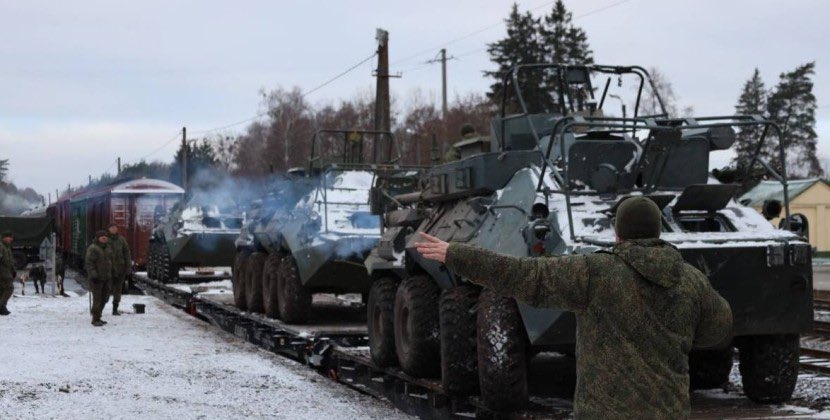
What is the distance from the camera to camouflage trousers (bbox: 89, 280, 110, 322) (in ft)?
56.3

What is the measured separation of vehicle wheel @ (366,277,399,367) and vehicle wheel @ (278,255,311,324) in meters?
3.81

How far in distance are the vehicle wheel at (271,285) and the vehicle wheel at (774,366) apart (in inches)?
334

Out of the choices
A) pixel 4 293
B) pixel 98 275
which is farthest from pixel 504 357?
pixel 4 293

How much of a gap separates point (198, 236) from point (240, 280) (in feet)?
21.6

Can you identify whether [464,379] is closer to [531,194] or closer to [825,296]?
[531,194]

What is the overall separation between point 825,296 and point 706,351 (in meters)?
13.9

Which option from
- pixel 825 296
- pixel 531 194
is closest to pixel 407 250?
pixel 531 194

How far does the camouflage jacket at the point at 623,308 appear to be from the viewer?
463 centimetres

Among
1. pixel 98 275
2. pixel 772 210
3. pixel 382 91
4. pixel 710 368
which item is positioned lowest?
pixel 710 368

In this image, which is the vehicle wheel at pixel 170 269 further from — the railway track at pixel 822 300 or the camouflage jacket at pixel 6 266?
the railway track at pixel 822 300

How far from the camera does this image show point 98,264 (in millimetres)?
17922

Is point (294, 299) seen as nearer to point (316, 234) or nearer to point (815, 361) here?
point (316, 234)

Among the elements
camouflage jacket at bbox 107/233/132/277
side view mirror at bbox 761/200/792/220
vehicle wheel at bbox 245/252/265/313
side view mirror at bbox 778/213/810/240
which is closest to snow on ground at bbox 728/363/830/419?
side view mirror at bbox 778/213/810/240

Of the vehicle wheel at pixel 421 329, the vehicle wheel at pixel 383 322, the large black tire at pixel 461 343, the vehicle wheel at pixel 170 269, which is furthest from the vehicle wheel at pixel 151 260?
the large black tire at pixel 461 343
